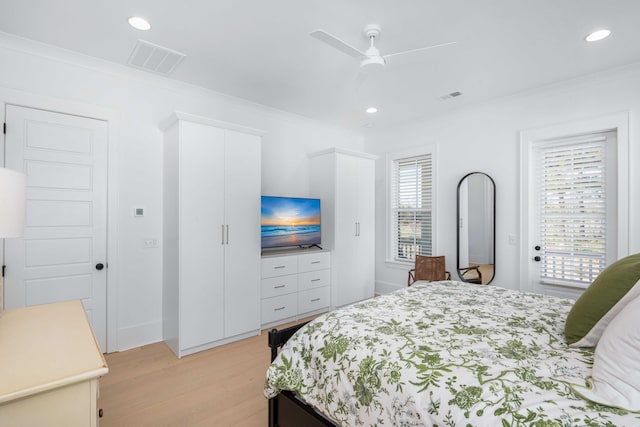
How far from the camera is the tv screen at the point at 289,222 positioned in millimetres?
3768

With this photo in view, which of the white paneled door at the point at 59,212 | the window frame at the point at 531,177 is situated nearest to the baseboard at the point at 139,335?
the white paneled door at the point at 59,212

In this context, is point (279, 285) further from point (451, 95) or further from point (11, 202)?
point (451, 95)

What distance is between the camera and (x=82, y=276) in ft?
9.29

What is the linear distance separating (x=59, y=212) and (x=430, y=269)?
4.02 meters

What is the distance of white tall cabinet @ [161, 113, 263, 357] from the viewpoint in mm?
2938

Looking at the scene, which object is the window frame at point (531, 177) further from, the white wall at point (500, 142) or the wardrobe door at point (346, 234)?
the wardrobe door at point (346, 234)

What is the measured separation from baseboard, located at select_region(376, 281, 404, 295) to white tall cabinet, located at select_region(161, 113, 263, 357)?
229 cm

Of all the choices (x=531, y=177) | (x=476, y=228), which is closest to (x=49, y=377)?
(x=476, y=228)

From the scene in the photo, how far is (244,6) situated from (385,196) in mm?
3466

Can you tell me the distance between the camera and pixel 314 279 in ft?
13.3

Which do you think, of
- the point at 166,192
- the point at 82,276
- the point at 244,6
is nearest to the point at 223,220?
the point at 166,192

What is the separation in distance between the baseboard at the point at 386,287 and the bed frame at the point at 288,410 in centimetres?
319

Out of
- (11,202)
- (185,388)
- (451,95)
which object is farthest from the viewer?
(451,95)

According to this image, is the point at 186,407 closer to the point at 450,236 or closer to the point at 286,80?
the point at 286,80
